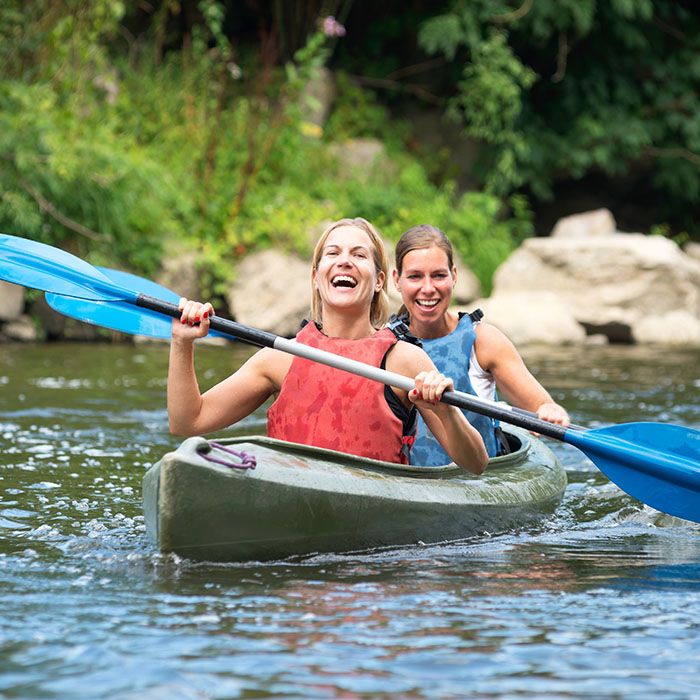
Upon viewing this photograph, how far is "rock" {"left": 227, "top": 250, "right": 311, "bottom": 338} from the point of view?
9.78m

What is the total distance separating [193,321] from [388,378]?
0.54 meters

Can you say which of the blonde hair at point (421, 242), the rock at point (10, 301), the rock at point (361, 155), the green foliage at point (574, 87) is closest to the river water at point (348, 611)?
the blonde hair at point (421, 242)

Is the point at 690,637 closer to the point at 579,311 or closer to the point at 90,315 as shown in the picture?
the point at 90,315

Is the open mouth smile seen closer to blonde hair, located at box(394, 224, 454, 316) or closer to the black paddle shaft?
the black paddle shaft

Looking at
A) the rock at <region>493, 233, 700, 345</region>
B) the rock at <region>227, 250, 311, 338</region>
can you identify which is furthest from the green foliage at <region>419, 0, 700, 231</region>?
the rock at <region>227, 250, 311, 338</region>

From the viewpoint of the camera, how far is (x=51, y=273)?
399 cm

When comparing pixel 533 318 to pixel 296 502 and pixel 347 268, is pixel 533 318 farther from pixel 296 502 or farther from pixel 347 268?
pixel 296 502

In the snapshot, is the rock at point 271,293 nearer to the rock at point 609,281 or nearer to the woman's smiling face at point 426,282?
the rock at point 609,281

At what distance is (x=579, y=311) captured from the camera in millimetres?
11164

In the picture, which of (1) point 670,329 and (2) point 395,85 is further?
(2) point 395,85

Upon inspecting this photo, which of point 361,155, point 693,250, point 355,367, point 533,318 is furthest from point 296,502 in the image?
point 693,250

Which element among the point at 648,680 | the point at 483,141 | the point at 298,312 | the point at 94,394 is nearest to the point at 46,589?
the point at 648,680

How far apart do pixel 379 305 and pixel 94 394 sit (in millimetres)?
3559

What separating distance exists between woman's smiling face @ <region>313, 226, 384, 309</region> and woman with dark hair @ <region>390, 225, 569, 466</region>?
2.01 feet
